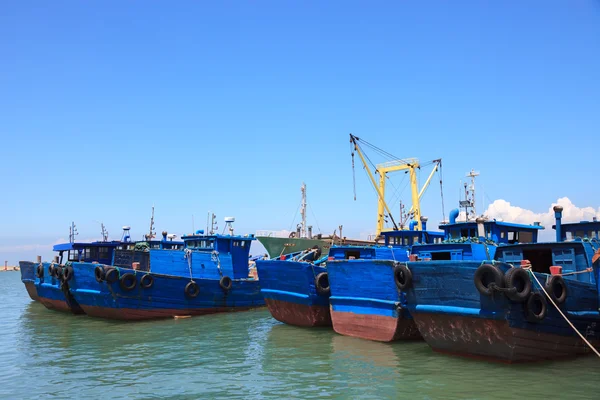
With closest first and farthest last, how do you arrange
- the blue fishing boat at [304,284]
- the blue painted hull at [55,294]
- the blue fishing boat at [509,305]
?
the blue fishing boat at [509,305], the blue fishing boat at [304,284], the blue painted hull at [55,294]

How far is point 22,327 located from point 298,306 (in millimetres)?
12307

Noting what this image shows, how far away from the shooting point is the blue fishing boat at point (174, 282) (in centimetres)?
2159

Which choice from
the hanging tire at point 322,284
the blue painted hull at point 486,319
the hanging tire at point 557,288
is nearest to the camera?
the blue painted hull at point 486,319

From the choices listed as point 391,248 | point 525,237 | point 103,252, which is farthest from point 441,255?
point 103,252

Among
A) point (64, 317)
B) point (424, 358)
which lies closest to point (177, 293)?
point (64, 317)

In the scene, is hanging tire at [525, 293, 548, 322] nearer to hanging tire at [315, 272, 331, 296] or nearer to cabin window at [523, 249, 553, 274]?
cabin window at [523, 249, 553, 274]

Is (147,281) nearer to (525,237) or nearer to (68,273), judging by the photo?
(68,273)

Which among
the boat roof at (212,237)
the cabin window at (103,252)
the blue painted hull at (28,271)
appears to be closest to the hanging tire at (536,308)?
the boat roof at (212,237)

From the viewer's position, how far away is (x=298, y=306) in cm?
1912

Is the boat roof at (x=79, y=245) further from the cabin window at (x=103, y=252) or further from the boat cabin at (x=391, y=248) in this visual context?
the boat cabin at (x=391, y=248)

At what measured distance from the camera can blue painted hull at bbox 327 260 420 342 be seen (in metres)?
15.5

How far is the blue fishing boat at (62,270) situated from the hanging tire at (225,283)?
710cm

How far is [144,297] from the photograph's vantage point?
21.8 metres

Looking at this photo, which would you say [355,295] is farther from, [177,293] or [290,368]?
[177,293]
